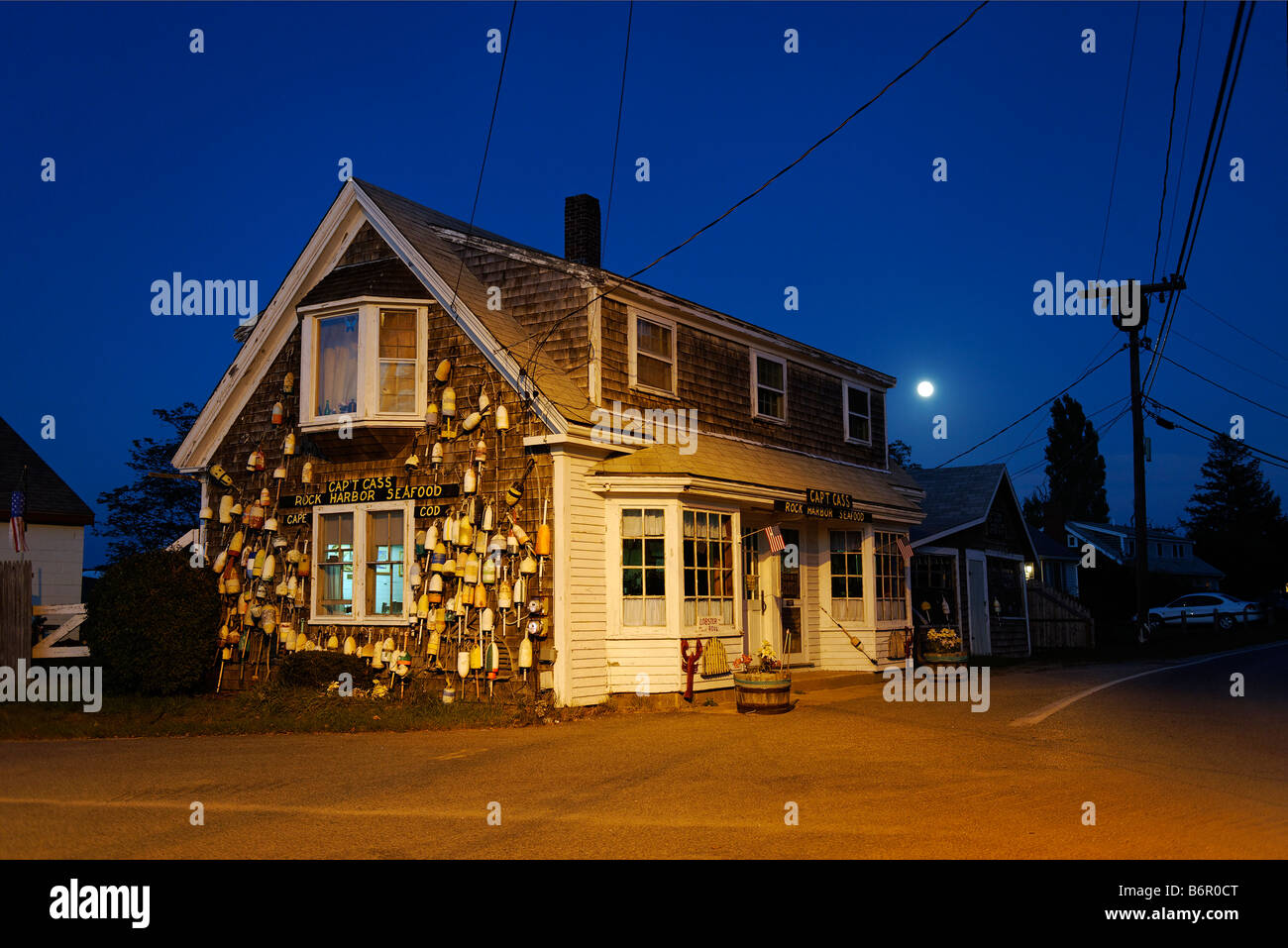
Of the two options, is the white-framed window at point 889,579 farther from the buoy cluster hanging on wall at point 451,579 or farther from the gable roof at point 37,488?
the gable roof at point 37,488

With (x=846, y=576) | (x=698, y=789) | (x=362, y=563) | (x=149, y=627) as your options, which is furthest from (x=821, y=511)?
(x=149, y=627)

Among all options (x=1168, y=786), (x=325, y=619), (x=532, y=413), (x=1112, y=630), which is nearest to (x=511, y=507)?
(x=532, y=413)

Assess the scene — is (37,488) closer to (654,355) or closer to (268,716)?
(268,716)

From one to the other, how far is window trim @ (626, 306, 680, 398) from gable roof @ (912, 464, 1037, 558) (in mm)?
9302

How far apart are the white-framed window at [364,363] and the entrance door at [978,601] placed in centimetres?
1598

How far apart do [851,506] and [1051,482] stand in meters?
61.0

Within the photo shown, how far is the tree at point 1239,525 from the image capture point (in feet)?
235

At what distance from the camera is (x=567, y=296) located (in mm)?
17828

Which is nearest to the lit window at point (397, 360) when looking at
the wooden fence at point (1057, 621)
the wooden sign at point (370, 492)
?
the wooden sign at point (370, 492)

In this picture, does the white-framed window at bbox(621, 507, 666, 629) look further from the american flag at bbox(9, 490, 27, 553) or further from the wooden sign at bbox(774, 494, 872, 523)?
the american flag at bbox(9, 490, 27, 553)

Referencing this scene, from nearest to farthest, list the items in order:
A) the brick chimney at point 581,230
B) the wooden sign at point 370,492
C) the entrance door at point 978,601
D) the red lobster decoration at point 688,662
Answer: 1. the red lobster decoration at point 688,662
2. the wooden sign at point 370,492
3. the brick chimney at point 581,230
4. the entrance door at point 978,601

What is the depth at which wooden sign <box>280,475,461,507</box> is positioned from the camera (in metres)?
17.2

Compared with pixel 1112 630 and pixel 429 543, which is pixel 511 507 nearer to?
pixel 429 543

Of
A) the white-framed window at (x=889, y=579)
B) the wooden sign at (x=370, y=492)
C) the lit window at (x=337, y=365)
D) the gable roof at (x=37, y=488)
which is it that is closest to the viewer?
the wooden sign at (x=370, y=492)
